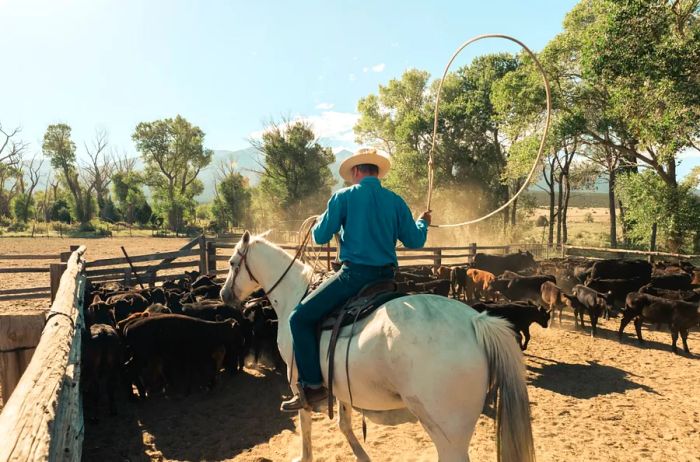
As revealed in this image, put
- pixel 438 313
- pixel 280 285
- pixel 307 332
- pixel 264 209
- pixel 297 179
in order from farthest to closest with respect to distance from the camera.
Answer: pixel 264 209 → pixel 297 179 → pixel 280 285 → pixel 307 332 → pixel 438 313

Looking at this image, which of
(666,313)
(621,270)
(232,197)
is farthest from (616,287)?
(232,197)

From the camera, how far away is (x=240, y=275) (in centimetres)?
506

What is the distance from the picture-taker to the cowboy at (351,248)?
3.74 m

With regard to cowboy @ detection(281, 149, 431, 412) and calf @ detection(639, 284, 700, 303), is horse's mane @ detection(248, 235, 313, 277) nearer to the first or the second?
cowboy @ detection(281, 149, 431, 412)

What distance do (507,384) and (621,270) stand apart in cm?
1434

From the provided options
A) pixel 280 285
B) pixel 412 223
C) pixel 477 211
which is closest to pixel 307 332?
pixel 280 285

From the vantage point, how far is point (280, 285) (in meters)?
4.77

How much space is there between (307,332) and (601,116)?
23.6 meters

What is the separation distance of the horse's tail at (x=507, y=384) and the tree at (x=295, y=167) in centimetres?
4359

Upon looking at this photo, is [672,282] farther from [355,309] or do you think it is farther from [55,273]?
[55,273]

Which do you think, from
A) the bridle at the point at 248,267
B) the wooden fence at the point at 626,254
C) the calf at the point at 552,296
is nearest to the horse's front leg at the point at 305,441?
the bridle at the point at 248,267

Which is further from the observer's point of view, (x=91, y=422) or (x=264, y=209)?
(x=264, y=209)

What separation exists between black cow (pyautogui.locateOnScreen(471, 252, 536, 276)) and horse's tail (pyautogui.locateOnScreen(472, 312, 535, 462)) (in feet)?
46.3

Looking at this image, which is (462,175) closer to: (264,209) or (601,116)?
(601,116)
